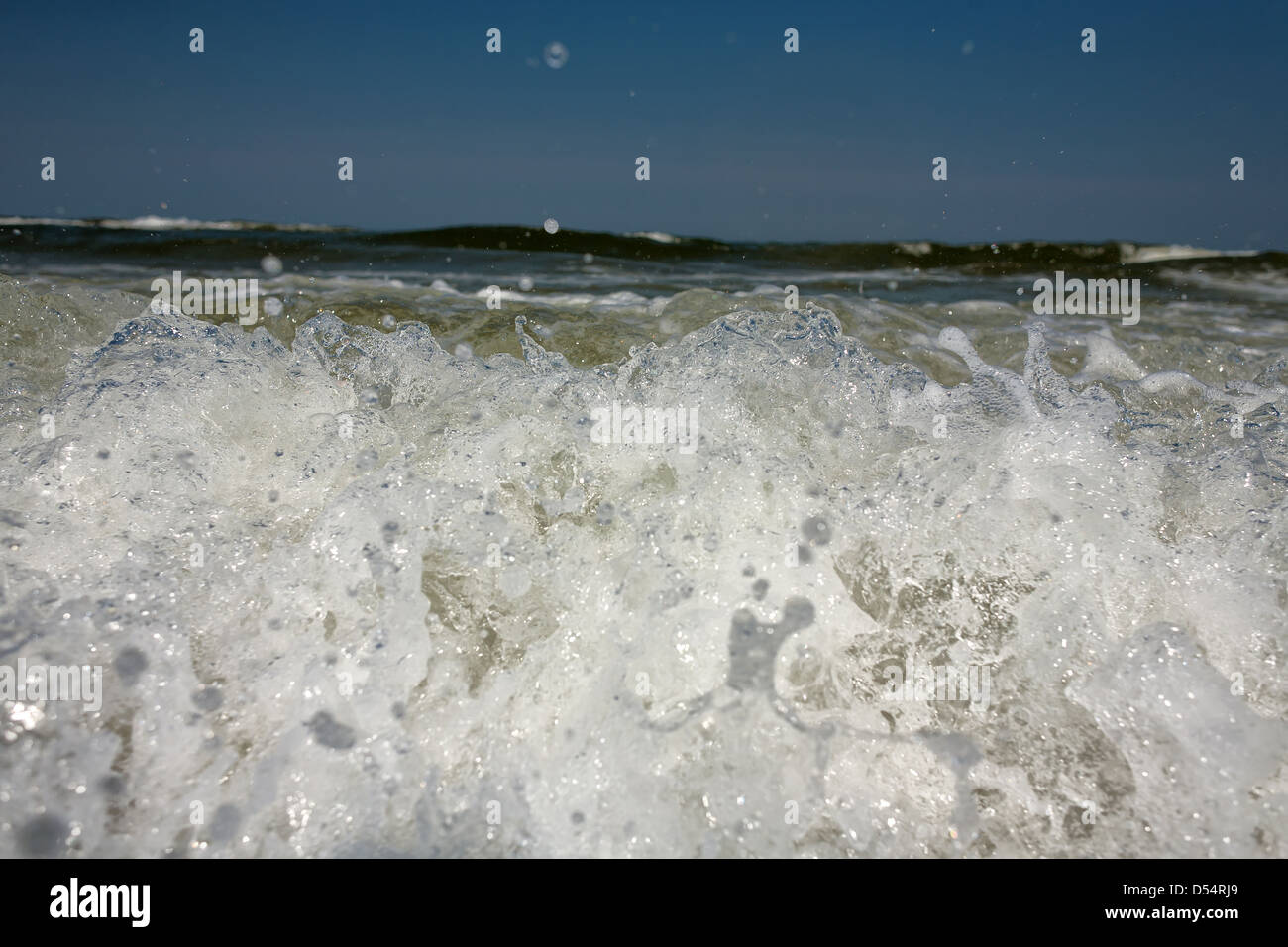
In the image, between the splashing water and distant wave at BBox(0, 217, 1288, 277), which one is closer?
the splashing water

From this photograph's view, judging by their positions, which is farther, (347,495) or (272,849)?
(347,495)

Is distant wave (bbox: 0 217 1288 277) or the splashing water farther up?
distant wave (bbox: 0 217 1288 277)

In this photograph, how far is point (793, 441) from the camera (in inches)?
105

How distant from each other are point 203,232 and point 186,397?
6.72m

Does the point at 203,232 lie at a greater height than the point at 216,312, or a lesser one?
greater

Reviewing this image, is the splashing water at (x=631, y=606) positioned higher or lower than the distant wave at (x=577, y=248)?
lower

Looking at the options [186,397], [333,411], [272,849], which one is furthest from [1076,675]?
[186,397]

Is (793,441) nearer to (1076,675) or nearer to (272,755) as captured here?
(1076,675)

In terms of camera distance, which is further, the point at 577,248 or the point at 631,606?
the point at 577,248

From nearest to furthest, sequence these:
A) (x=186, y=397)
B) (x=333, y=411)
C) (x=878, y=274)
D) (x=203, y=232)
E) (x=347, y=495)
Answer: (x=347, y=495) < (x=186, y=397) < (x=333, y=411) < (x=878, y=274) < (x=203, y=232)

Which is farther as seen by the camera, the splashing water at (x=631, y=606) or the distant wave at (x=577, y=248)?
the distant wave at (x=577, y=248)

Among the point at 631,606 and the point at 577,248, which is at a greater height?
the point at 577,248
